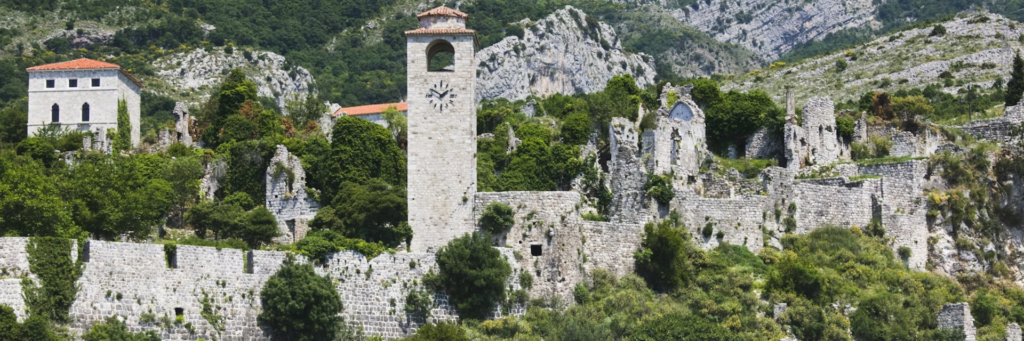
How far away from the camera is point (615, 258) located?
4581 cm

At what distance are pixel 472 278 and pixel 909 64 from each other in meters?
50.4

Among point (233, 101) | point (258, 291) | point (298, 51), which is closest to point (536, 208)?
point (258, 291)

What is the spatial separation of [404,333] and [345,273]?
9.87ft

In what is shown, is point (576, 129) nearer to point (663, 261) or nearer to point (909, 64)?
point (663, 261)

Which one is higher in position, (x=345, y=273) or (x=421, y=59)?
(x=421, y=59)

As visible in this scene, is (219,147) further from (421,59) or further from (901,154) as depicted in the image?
(901,154)

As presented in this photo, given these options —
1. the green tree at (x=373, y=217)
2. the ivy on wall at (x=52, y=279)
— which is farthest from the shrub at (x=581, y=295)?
the ivy on wall at (x=52, y=279)

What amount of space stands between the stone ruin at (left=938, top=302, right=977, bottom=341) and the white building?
39.7 meters

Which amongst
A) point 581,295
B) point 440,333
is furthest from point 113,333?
point 581,295

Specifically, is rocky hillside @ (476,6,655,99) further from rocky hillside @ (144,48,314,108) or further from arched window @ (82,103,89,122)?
arched window @ (82,103,89,122)

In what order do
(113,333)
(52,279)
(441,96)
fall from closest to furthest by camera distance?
(52,279) < (113,333) < (441,96)

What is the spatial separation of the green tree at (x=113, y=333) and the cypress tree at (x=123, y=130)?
75.1 ft

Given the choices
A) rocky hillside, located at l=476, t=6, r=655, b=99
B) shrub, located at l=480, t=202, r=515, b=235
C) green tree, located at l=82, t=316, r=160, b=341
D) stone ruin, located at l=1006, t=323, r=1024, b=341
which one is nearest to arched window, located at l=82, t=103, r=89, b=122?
green tree, located at l=82, t=316, r=160, b=341

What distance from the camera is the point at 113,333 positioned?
3769cm
